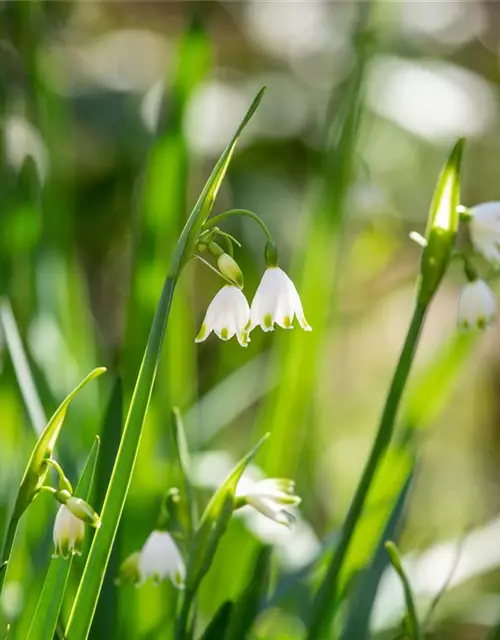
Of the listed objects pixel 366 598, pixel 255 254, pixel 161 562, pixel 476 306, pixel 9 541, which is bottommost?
pixel 255 254

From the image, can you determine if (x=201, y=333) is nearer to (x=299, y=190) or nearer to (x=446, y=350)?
(x=446, y=350)

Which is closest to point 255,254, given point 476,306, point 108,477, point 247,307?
point 108,477

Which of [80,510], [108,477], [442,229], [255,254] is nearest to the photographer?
[80,510]

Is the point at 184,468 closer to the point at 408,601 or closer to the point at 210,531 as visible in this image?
the point at 210,531

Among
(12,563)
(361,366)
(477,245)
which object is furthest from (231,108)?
(477,245)

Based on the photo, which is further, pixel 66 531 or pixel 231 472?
pixel 231 472

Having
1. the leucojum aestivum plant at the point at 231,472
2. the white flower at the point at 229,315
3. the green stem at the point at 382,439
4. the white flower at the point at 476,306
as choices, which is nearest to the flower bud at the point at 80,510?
the leucojum aestivum plant at the point at 231,472
